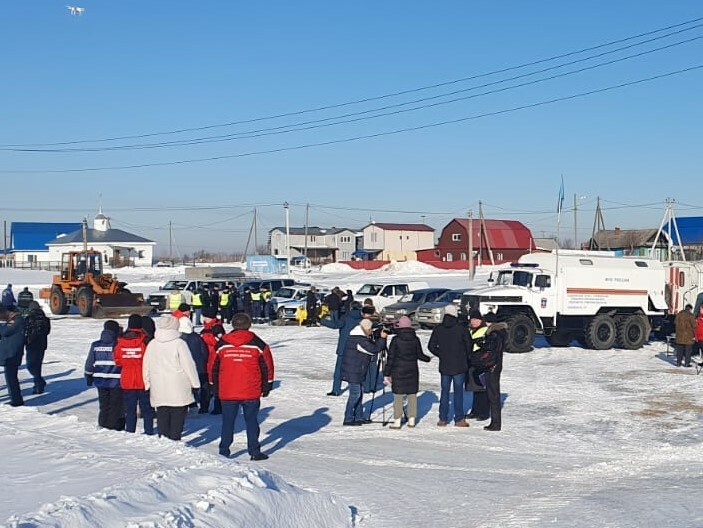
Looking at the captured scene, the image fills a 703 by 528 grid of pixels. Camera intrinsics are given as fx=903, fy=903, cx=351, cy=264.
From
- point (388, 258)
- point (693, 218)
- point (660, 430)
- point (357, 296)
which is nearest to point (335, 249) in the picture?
point (388, 258)

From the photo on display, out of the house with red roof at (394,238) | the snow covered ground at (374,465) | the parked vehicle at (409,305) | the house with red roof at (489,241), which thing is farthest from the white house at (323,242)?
the snow covered ground at (374,465)

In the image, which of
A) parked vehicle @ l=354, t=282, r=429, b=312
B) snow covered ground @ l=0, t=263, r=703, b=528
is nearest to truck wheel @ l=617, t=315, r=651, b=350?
snow covered ground @ l=0, t=263, r=703, b=528

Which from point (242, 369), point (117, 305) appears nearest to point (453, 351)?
point (242, 369)

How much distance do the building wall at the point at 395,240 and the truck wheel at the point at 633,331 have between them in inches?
3763

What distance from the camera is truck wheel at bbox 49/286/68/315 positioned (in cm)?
3616

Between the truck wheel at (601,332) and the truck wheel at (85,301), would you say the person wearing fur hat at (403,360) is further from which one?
the truck wheel at (85,301)

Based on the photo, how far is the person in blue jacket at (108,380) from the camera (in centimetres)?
1130

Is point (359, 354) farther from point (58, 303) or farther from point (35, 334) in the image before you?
point (58, 303)

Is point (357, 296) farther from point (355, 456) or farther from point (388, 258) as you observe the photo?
point (388, 258)

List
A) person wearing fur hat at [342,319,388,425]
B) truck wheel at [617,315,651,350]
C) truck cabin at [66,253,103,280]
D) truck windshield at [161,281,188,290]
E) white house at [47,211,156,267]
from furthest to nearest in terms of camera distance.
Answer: white house at [47,211,156,267] → truck windshield at [161,281,188,290] → truck cabin at [66,253,103,280] → truck wheel at [617,315,651,350] → person wearing fur hat at [342,319,388,425]

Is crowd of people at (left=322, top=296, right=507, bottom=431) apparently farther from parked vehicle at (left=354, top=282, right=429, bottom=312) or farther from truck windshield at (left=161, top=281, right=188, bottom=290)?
truck windshield at (left=161, top=281, right=188, bottom=290)

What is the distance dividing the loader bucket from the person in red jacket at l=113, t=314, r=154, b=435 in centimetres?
2331

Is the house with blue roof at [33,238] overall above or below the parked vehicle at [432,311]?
above

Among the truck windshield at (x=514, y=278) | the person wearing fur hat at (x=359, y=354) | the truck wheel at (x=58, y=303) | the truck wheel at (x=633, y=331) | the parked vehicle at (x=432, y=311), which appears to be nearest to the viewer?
the person wearing fur hat at (x=359, y=354)
